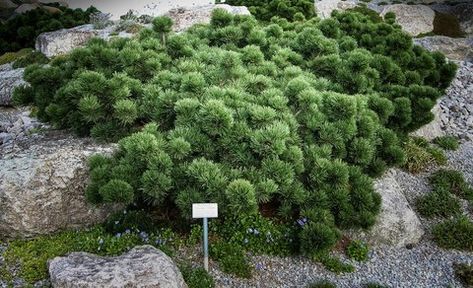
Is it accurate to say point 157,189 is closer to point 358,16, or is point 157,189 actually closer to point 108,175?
point 108,175

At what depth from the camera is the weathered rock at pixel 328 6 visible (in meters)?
29.6

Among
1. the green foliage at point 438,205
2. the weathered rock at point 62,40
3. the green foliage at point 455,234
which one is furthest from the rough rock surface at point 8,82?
the green foliage at point 455,234

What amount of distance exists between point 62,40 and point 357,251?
1857 centimetres

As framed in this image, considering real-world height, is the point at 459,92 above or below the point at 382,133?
below

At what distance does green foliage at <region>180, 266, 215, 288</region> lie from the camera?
21.6 feet

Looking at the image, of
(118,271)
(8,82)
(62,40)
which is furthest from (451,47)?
(118,271)

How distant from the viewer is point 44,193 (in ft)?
24.8

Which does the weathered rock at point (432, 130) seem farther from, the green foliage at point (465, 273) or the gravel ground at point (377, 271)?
the green foliage at point (465, 273)

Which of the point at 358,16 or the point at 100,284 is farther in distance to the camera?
the point at 358,16

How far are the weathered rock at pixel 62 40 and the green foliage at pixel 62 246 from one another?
15.9 metres

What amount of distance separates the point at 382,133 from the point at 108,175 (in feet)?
16.7

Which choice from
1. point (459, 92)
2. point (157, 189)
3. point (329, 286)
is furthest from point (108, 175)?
point (459, 92)

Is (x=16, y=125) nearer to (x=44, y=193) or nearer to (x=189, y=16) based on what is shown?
(x=44, y=193)

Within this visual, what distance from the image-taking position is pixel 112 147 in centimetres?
837
